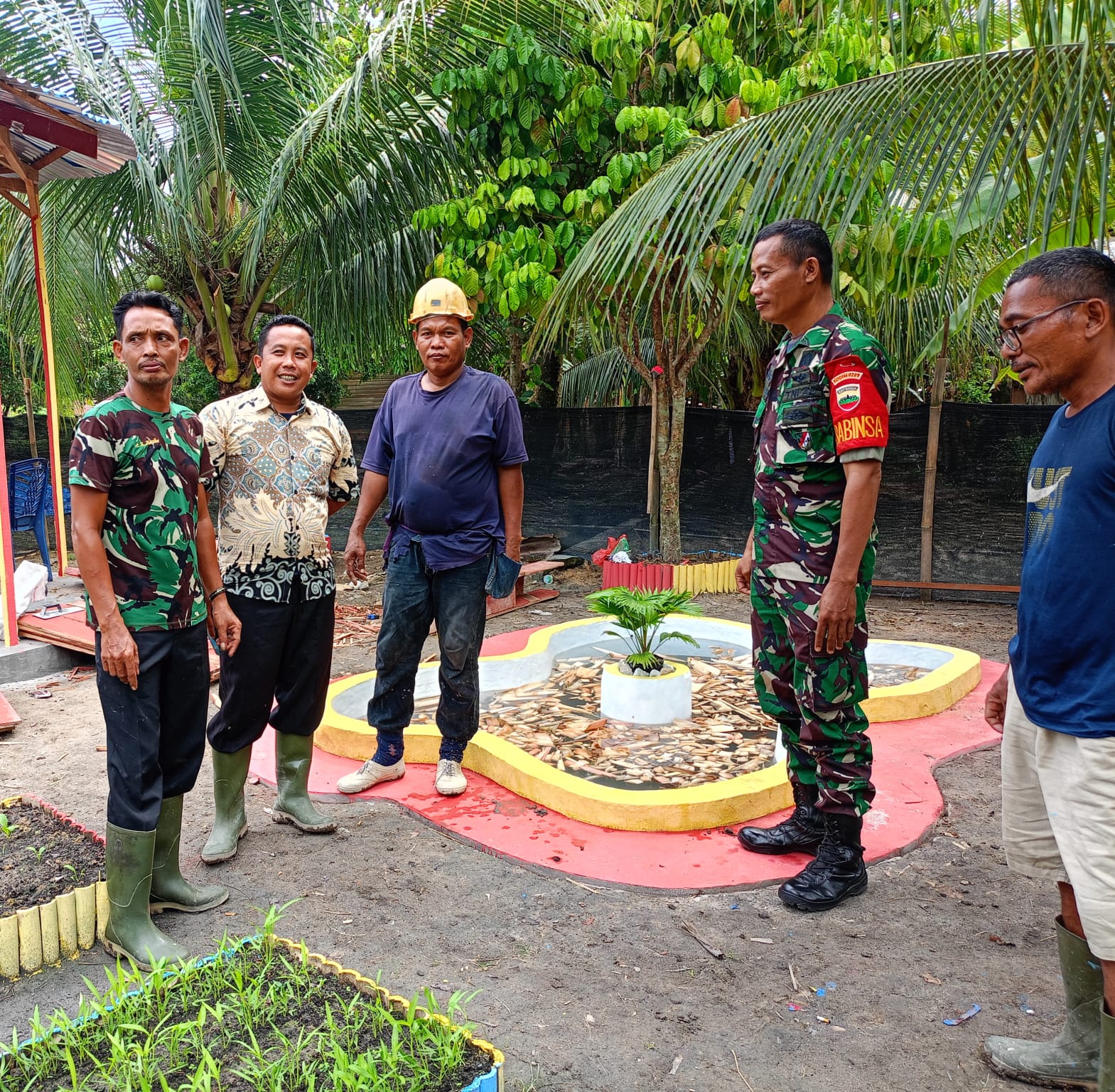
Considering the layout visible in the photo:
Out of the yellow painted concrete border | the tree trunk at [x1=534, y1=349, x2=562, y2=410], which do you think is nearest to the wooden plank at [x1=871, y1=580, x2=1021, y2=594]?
the yellow painted concrete border

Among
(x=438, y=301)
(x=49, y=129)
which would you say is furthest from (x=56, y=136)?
(x=438, y=301)

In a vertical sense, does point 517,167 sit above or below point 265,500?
above

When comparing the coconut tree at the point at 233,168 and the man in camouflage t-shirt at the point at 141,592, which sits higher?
the coconut tree at the point at 233,168

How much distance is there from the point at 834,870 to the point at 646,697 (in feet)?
6.34

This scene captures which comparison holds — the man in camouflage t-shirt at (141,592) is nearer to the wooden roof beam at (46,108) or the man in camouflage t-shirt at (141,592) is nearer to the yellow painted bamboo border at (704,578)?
the wooden roof beam at (46,108)

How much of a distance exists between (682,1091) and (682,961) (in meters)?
0.58

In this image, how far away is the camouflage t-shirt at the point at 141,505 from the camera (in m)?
2.74

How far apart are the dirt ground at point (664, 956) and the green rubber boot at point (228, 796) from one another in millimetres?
94

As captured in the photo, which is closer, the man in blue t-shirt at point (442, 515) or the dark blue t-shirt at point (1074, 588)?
the dark blue t-shirt at point (1074, 588)

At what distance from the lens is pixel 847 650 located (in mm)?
3109

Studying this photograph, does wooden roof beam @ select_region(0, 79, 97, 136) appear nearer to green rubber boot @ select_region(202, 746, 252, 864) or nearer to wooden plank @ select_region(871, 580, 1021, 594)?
green rubber boot @ select_region(202, 746, 252, 864)

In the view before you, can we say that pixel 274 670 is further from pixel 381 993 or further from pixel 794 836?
pixel 794 836

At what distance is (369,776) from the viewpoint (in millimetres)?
4141

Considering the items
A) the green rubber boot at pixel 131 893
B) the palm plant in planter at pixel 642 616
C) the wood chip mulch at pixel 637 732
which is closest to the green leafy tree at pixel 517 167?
the palm plant in planter at pixel 642 616
